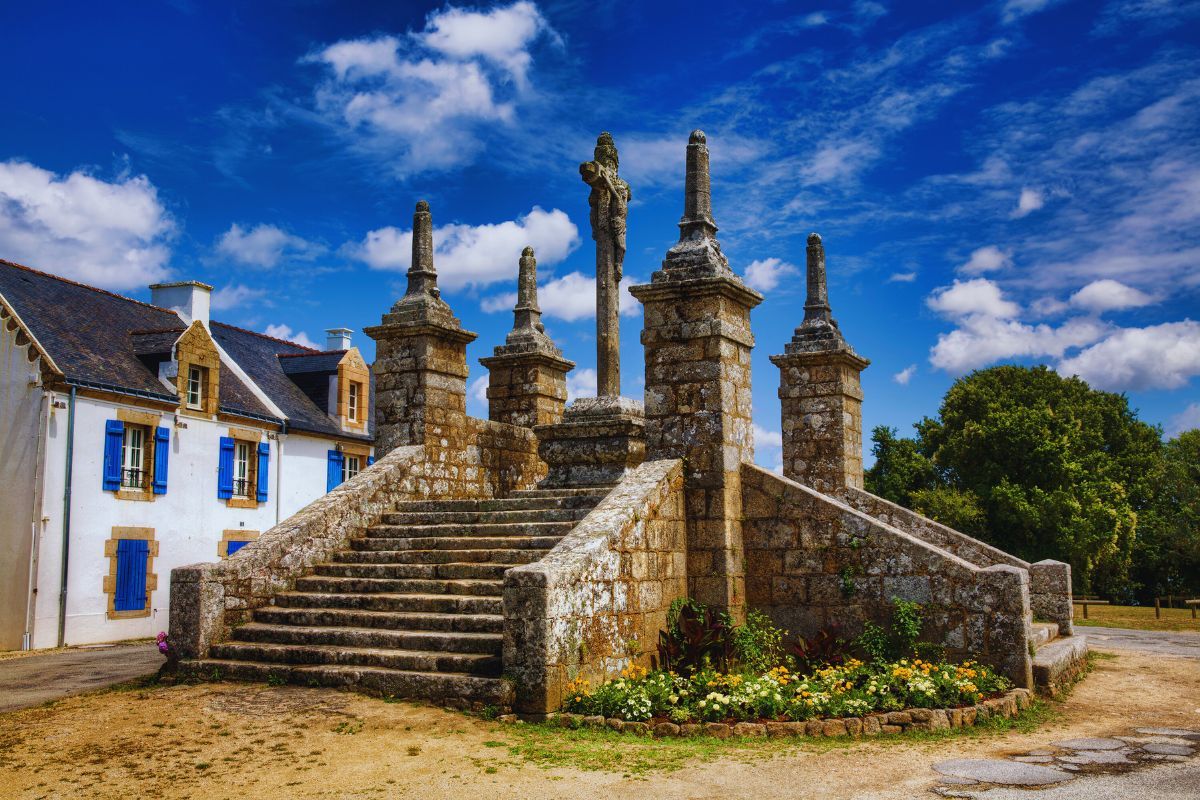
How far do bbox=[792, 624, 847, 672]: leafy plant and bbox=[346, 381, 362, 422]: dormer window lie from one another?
714 inches

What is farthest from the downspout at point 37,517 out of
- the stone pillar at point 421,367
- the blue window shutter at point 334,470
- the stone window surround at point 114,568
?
the stone pillar at point 421,367

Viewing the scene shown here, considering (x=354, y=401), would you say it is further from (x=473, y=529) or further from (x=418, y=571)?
(x=418, y=571)

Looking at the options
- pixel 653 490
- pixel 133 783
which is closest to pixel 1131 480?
pixel 653 490

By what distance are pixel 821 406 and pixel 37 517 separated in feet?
42.9

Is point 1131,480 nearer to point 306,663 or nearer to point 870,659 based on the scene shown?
point 870,659

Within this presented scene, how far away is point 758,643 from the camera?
29.1 ft

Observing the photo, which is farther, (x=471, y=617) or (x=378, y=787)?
(x=471, y=617)

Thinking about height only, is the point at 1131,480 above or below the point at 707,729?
above

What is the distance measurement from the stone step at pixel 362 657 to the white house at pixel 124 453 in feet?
31.6

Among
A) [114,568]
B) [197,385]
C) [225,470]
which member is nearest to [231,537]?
[225,470]

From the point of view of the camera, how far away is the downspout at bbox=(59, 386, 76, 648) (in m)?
16.5

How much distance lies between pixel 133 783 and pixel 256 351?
67.1ft

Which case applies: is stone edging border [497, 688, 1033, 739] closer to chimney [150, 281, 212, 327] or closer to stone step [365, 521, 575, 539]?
stone step [365, 521, 575, 539]

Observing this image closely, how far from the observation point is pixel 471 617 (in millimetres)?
8367
